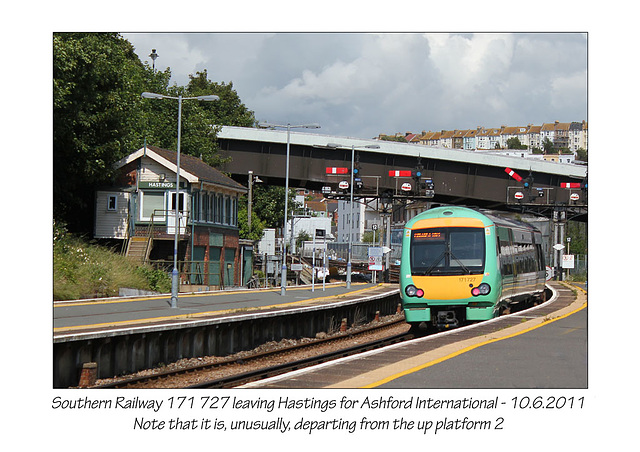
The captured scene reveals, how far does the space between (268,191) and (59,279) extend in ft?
147

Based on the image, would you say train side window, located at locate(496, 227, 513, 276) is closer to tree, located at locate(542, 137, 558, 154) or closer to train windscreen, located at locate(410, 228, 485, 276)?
train windscreen, located at locate(410, 228, 485, 276)

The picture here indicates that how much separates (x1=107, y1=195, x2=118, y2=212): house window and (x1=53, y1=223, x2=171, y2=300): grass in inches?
194

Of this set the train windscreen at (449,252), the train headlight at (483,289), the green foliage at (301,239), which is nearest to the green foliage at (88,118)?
the train windscreen at (449,252)

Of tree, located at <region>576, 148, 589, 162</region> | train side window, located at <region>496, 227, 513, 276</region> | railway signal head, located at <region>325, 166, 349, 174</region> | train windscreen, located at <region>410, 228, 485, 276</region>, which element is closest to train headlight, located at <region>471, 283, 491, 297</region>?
train windscreen, located at <region>410, 228, 485, 276</region>

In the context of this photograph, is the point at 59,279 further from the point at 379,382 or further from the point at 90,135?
the point at 379,382

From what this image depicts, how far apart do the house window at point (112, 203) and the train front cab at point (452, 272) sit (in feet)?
73.9

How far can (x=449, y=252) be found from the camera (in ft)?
66.2

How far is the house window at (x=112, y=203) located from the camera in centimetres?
3934

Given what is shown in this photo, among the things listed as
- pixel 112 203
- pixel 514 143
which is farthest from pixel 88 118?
pixel 514 143

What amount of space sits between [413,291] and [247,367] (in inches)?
187

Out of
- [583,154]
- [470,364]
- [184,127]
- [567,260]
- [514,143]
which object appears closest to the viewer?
[470,364]

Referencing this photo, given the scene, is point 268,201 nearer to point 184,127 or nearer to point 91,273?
point 184,127
